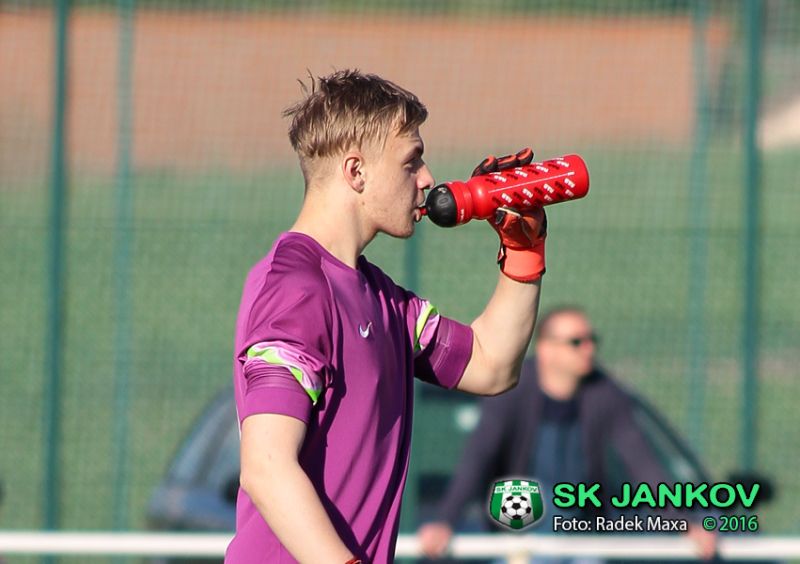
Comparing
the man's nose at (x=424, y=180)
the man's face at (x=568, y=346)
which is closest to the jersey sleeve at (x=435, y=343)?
the man's nose at (x=424, y=180)

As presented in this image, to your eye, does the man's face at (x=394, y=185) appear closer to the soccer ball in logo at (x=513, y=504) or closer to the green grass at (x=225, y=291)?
the soccer ball in logo at (x=513, y=504)

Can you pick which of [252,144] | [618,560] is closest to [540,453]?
[618,560]

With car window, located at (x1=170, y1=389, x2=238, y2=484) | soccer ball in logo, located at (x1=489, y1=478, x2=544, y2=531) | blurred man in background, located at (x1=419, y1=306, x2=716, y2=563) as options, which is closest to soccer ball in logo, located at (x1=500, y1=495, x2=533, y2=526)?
soccer ball in logo, located at (x1=489, y1=478, x2=544, y2=531)

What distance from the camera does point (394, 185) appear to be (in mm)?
2641

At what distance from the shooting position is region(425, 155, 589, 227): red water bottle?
2.66 m

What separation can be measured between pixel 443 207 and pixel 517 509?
5.07 feet

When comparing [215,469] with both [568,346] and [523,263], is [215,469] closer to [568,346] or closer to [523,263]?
[568,346]

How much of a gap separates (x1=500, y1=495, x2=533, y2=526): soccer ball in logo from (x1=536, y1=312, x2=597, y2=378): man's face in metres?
1.26

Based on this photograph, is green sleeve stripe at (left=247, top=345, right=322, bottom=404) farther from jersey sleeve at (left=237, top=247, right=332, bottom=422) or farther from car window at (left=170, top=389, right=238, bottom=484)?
car window at (left=170, top=389, right=238, bottom=484)

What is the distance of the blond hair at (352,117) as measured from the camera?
2613 millimetres

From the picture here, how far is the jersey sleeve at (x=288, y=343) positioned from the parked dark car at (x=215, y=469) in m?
3.07

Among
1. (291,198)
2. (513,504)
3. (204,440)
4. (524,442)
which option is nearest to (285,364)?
(513,504)

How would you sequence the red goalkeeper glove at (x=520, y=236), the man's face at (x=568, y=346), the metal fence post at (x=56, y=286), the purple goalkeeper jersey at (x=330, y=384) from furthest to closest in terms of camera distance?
1. the metal fence post at (x=56, y=286)
2. the man's face at (x=568, y=346)
3. the red goalkeeper glove at (x=520, y=236)
4. the purple goalkeeper jersey at (x=330, y=384)

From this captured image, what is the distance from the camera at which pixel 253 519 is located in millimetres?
2531
